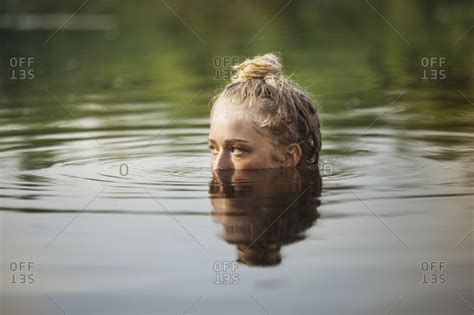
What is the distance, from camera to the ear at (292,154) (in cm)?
870

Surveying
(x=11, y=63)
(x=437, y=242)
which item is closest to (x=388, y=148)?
(x=437, y=242)

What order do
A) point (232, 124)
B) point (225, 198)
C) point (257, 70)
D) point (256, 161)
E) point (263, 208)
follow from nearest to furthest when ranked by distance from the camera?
point (263, 208), point (225, 198), point (232, 124), point (256, 161), point (257, 70)

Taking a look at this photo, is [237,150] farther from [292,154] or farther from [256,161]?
[292,154]

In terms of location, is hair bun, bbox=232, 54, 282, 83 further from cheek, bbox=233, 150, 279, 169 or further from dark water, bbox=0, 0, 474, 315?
dark water, bbox=0, 0, 474, 315

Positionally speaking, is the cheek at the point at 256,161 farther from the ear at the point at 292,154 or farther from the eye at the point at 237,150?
the ear at the point at 292,154

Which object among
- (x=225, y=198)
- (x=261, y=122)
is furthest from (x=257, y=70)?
(x=225, y=198)

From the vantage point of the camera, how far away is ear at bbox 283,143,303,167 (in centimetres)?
870

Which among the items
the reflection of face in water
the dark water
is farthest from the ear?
the dark water

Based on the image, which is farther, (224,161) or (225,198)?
(224,161)

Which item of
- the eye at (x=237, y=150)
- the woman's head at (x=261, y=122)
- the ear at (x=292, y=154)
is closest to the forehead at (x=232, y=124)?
the woman's head at (x=261, y=122)

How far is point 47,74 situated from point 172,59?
194 centimetres

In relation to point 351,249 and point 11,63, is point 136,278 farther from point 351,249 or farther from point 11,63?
point 11,63

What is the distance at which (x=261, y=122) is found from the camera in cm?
841

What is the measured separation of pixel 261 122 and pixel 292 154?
46 centimetres
